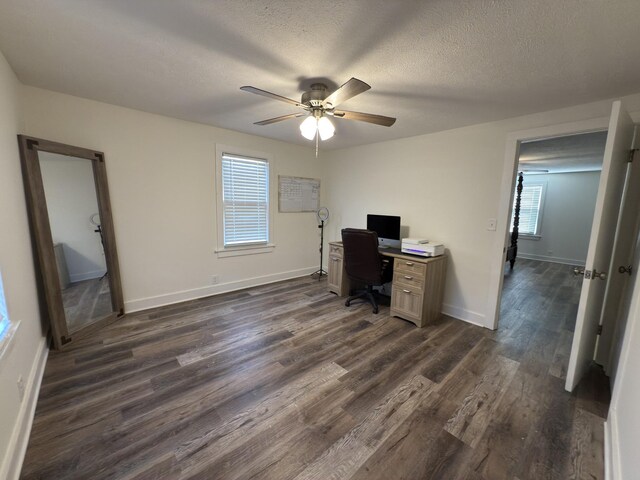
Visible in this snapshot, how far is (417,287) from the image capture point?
2.90 m

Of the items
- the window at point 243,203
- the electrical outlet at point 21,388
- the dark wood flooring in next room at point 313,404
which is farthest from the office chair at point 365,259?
the electrical outlet at point 21,388

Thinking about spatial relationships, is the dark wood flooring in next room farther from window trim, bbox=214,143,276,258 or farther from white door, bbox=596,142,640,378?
window trim, bbox=214,143,276,258

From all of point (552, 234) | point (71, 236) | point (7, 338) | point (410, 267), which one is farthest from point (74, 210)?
point (552, 234)

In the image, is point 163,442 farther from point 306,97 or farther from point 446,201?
point 446,201

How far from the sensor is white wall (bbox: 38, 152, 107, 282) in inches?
88.8

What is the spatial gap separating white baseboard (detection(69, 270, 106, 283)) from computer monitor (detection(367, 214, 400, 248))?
10.8 ft

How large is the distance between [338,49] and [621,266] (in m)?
2.71

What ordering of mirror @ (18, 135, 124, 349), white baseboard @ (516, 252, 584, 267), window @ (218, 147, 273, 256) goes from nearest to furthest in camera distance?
mirror @ (18, 135, 124, 349) < window @ (218, 147, 273, 256) < white baseboard @ (516, 252, 584, 267)

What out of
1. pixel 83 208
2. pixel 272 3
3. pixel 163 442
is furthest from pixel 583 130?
pixel 83 208

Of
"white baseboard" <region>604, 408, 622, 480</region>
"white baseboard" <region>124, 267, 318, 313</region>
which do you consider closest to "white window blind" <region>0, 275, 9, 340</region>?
"white baseboard" <region>124, 267, 318, 313</region>

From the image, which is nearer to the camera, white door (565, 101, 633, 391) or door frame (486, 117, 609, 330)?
white door (565, 101, 633, 391)

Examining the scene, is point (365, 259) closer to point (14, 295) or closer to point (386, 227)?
point (386, 227)

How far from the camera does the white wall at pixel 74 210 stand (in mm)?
2256

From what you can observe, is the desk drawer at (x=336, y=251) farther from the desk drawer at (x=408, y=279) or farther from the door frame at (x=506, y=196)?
the door frame at (x=506, y=196)
